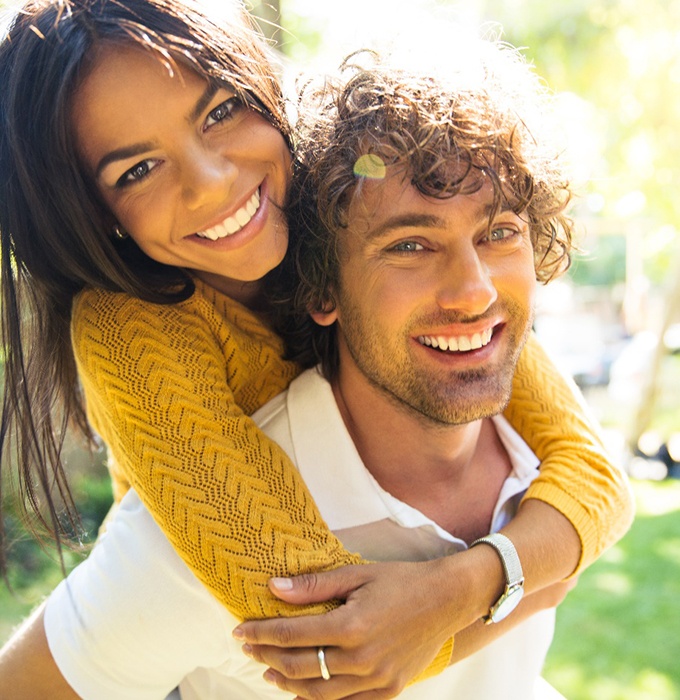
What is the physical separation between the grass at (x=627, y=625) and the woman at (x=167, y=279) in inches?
134

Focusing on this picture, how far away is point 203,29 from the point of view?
2023 millimetres

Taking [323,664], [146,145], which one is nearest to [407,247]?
[146,145]

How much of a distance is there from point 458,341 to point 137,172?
0.94 m

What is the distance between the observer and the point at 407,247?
2.12 meters

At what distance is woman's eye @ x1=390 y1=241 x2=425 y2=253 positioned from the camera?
2.12 meters

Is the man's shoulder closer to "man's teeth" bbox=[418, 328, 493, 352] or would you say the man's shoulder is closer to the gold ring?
"man's teeth" bbox=[418, 328, 493, 352]

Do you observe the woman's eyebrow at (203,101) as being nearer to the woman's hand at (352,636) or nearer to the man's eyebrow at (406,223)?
the man's eyebrow at (406,223)

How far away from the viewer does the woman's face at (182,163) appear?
1.96 meters

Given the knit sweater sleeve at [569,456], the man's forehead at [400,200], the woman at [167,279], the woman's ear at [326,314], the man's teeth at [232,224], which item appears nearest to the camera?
the woman at [167,279]

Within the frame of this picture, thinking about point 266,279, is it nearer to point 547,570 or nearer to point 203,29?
point 203,29

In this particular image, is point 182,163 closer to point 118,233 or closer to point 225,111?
point 225,111

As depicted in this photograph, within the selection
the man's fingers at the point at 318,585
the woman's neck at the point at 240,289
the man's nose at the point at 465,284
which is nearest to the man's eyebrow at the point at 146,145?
the woman's neck at the point at 240,289

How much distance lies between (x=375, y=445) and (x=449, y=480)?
25 cm

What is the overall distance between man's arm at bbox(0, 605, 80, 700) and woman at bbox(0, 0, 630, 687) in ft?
1.12
